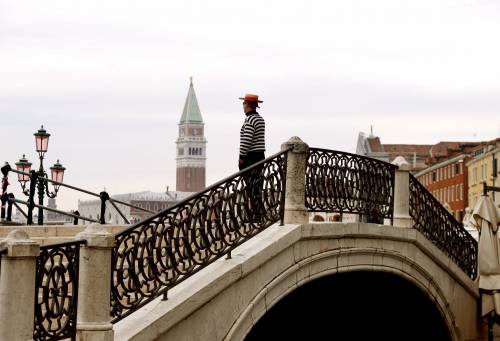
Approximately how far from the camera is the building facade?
7600cm

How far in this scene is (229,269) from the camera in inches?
402

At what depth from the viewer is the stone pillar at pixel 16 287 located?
760 cm

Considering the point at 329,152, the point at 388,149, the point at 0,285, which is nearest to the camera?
the point at 0,285

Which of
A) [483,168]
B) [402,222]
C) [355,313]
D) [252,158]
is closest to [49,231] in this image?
[252,158]

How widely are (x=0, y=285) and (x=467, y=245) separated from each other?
1083 cm

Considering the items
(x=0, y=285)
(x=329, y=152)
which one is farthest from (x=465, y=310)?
(x=0, y=285)

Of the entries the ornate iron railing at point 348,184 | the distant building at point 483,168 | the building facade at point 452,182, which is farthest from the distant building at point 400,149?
the ornate iron railing at point 348,184

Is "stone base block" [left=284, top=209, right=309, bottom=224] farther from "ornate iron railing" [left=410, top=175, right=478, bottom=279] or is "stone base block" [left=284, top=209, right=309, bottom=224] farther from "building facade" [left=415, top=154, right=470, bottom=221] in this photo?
"building facade" [left=415, top=154, right=470, bottom=221]

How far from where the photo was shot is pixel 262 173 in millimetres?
11602

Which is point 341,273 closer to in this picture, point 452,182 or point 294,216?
point 294,216

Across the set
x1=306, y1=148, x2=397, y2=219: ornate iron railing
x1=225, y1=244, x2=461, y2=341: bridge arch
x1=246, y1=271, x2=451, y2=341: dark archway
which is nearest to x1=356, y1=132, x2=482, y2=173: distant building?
x1=246, y1=271, x2=451, y2=341: dark archway

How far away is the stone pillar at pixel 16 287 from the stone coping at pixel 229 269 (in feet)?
3.44

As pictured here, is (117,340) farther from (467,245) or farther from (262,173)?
(467,245)

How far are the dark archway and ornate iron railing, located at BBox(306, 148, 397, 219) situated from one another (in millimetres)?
1508
